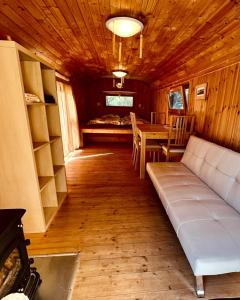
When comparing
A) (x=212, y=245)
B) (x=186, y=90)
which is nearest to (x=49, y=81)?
(x=212, y=245)

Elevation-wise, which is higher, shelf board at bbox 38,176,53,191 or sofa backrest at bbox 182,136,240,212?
A: sofa backrest at bbox 182,136,240,212

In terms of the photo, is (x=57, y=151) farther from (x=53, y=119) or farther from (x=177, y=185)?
(x=177, y=185)

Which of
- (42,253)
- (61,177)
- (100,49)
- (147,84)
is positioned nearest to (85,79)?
(147,84)

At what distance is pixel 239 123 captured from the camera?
2.13 metres

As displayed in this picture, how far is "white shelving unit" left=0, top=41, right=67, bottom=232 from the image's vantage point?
1466mm

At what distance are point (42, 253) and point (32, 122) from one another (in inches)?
53.2

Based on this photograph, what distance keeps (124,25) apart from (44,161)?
1.73 m

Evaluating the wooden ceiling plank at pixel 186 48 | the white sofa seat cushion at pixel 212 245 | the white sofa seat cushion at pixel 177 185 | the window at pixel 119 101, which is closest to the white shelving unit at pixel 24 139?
the white sofa seat cushion at pixel 177 185

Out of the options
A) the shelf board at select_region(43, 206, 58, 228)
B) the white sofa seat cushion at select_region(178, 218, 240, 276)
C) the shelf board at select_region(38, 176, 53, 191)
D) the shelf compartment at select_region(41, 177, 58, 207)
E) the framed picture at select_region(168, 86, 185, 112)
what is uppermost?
the framed picture at select_region(168, 86, 185, 112)

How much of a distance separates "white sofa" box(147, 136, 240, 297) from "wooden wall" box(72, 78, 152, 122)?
15.1 feet

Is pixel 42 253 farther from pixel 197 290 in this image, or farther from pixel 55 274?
pixel 197 290

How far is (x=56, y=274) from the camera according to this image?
1.40 metres

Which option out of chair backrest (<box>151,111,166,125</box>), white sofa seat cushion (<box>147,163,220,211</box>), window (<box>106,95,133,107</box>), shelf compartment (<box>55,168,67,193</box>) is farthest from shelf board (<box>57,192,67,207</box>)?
window (<box>106,95,133,107</box>)

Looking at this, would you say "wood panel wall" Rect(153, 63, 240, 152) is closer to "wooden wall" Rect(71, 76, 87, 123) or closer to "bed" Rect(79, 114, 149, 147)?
"bed" Rect(79, 114, 149, 147)
